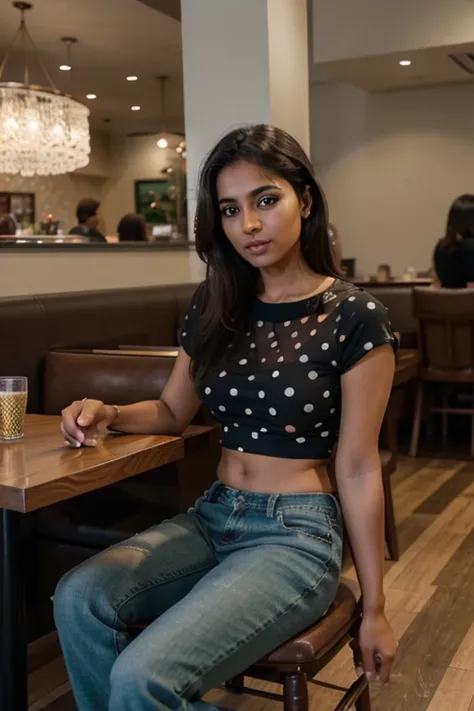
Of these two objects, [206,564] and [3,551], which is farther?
[3,551]

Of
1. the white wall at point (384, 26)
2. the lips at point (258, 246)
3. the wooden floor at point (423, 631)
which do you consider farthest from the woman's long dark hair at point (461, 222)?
the lips at point (258, 246)

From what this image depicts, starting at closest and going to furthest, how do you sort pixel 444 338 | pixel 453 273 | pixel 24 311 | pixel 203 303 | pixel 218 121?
pixel 203 303
pixel 24 311
pixel 218 121
pixel 444 338
pixel 453 273

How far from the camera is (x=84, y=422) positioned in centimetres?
156

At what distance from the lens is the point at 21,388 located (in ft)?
5.69

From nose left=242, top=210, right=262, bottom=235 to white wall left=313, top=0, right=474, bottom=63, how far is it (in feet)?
18.5

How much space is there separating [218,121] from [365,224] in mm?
5092

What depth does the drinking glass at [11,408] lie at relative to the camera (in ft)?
5.57

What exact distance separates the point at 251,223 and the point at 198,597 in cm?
67

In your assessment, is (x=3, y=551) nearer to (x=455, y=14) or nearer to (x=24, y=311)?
(x=24, y=311)

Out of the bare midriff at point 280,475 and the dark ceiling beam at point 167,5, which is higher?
the dark ceiling beam at point 167,5

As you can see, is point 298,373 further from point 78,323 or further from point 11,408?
point 78,323

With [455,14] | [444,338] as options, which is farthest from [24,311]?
[455,14]

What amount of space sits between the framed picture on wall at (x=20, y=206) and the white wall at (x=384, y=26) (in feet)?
12.6

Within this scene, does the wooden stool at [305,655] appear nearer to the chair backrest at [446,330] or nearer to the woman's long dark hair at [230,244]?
the woman's long dark hair at [230,244]
